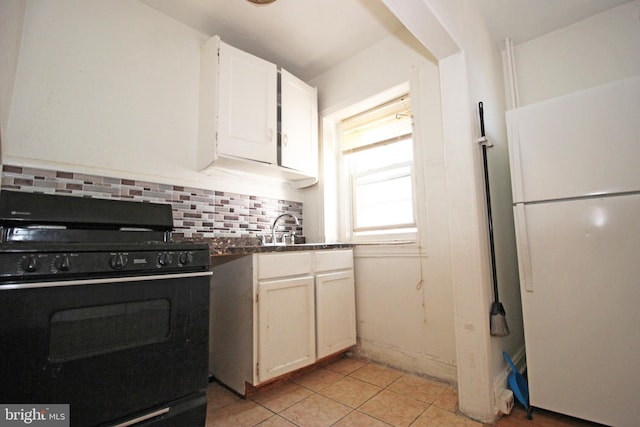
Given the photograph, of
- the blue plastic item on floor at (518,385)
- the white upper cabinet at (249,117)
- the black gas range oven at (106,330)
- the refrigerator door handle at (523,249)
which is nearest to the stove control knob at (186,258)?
the black gas range oven at (106,330)

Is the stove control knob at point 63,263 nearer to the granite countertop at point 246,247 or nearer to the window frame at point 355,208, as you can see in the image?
the granite countertop at point 246,247

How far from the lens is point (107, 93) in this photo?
1766 millimetres

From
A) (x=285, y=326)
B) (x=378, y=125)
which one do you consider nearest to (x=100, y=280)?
(x=285, y=326)

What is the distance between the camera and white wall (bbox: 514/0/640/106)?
1.92m

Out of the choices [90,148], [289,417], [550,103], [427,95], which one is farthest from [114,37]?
[550,103]

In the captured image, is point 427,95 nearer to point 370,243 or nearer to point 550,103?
point 550,103

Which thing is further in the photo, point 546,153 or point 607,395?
point 546,153

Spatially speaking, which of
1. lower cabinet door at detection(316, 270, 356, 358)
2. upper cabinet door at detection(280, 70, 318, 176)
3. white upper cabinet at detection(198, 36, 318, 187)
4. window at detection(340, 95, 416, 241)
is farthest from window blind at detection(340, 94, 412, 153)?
lower cabinet door at detection(316, 270, 356, 358)

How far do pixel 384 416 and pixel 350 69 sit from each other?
8.28 ft

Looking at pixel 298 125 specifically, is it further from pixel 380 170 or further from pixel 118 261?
pixel 118 261

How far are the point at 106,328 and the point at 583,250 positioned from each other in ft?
6.83

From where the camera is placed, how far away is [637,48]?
6.23 feet

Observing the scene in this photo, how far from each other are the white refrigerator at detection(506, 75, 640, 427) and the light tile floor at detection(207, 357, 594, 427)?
250 millimetres

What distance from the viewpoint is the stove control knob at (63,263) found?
0.91 meters
